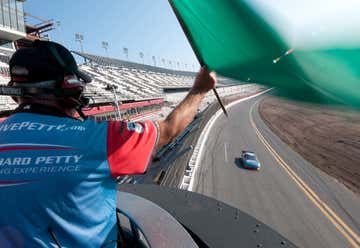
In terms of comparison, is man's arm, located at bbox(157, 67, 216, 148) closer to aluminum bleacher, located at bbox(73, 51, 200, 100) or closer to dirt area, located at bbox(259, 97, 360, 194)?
dirt area, located at bbox(259, 97, 360, 194)

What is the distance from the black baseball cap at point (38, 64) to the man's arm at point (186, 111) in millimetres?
625

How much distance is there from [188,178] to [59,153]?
9058 millimetres

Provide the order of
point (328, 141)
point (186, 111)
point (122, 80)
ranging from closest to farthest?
point (186, 111) → point (328, 141) → point (122, 80)

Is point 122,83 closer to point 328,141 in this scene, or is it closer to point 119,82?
point 119,82

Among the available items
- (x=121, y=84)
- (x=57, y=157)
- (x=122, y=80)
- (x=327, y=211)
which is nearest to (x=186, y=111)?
(x=57, y=157)

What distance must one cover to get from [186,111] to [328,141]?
23.2 m

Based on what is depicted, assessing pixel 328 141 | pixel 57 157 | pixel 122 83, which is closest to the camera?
pixel 57 157

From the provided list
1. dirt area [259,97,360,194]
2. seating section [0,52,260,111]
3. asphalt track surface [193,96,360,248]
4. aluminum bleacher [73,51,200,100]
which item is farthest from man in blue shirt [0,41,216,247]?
aluminum bleacher [73,51,200,100]

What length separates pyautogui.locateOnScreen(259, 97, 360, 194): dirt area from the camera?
13.2 m

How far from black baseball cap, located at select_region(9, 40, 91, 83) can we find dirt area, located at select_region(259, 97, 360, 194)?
8202 millimetres

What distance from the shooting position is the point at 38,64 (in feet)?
3.60

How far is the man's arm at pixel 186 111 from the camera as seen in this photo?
1289mm

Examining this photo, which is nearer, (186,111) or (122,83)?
(186,111)

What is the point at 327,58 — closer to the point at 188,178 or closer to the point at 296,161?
the point at 188,178
